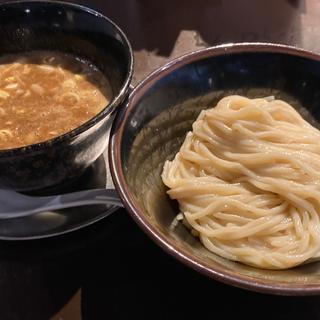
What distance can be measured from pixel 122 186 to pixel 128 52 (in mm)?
522

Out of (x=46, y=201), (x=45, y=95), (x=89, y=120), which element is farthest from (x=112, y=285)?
(x=45, y=95)

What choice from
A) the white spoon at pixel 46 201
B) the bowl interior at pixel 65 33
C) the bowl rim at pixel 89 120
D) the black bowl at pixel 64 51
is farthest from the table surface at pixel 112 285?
the bowl interior at pixel 65 33

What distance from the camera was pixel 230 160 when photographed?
1.34m

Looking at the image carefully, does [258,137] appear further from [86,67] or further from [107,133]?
[86,67]

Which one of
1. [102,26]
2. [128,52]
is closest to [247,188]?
[128,52]

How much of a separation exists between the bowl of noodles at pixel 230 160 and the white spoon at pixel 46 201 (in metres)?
0.10

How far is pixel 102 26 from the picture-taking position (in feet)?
5.18

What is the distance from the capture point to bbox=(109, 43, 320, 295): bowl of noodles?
1165mm

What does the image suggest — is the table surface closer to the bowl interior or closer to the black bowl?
the black bowl

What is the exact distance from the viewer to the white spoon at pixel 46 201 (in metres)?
1.28

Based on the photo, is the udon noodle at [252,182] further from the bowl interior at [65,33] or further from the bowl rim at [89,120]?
the bowl interior at [65,33]

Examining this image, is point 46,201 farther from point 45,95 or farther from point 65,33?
point 65,33

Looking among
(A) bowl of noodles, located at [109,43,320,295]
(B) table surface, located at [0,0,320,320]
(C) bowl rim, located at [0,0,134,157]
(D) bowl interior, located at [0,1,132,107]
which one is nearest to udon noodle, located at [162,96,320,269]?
(A) bowl of noodles, located at [109,43,320,295]

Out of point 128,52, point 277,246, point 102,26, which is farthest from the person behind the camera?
point 102,26
